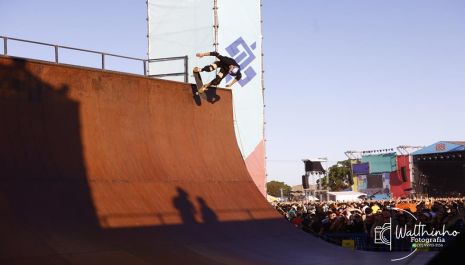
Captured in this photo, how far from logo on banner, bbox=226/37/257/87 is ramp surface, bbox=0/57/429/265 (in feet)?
25.5

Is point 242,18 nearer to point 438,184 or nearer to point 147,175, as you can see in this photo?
point 147,175

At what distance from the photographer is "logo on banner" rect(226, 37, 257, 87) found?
73.9ft

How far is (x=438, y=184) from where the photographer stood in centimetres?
5259

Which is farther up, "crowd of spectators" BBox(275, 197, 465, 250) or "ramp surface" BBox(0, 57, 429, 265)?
"ramp surface" BBox(0, 57, 429, 265)

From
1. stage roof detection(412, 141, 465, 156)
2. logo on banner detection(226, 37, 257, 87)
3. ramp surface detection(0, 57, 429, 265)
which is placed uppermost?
logo on banner detection(226, 37, 257, 87)

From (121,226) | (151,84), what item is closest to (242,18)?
(151,84)

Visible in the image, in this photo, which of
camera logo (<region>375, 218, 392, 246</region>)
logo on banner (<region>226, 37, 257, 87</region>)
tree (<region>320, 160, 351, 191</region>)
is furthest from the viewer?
tree (<region>320, 160, 351, 191</region>)

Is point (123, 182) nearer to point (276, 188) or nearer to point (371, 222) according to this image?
point (371, 222)

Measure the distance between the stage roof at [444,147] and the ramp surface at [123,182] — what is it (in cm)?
3441

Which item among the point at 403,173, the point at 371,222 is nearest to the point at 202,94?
the point at 371,222

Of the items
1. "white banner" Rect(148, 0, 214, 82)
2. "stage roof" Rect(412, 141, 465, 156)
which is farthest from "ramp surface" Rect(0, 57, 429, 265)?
"stage roof" Rect(412, 141, 465, 156)

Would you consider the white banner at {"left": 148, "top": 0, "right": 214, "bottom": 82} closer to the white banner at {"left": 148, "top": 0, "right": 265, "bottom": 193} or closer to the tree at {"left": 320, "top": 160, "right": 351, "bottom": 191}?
the white banner at {"left": 148, "top": 0, "right": 265, "bottom": 193}
